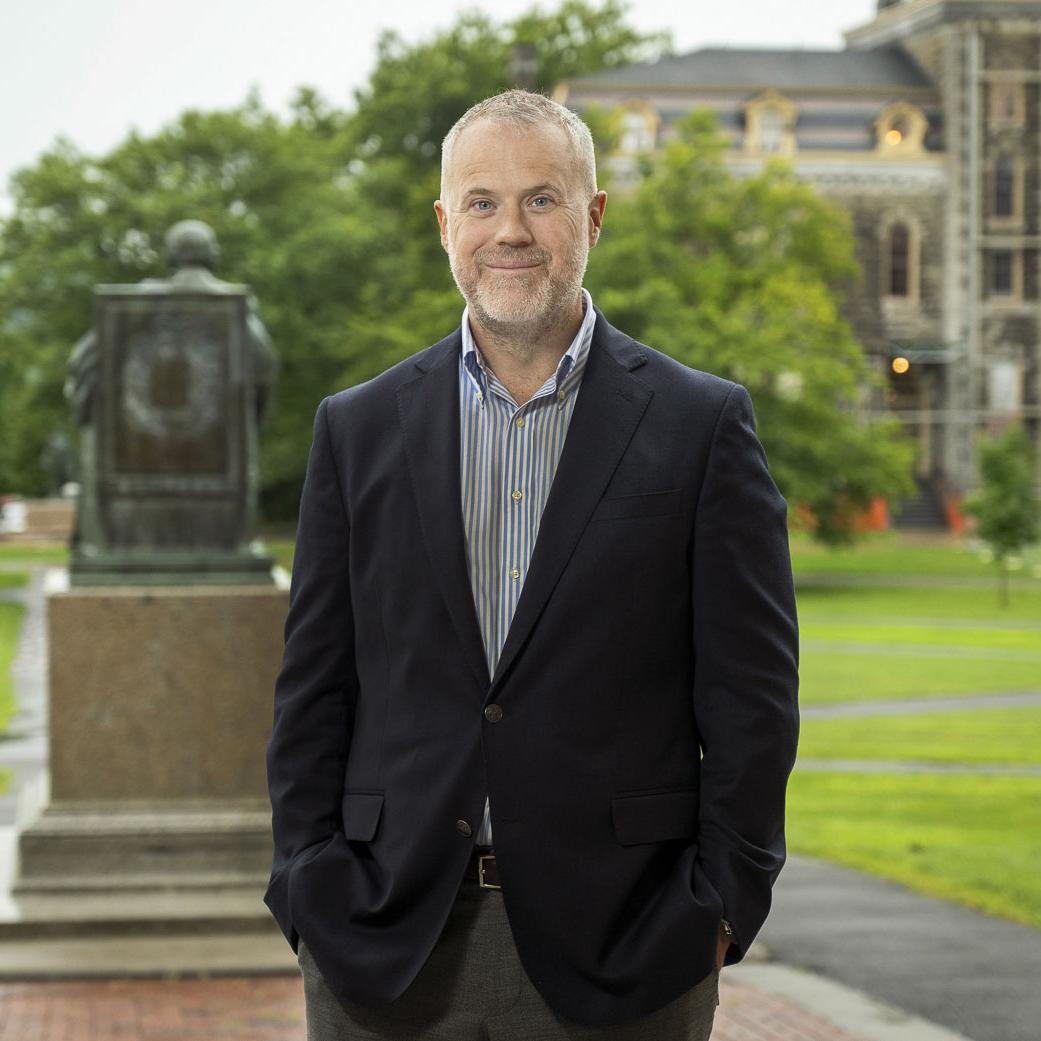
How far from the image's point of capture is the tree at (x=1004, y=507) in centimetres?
3884

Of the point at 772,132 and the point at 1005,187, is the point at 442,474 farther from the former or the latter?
the point at 1005,187

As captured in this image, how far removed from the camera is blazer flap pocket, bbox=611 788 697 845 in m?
2.74

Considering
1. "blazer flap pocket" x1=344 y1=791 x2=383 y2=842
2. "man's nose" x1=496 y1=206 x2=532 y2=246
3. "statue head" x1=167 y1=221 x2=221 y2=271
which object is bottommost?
"blazer flap pocket" x1=344 y1=791 x2=383 y2=842

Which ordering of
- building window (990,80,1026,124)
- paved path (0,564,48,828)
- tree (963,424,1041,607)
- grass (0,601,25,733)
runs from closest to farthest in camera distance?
paved path (0,564,48,828) → grass (0,601,25,733) → tree (963,424,1041,607) → building window (990,80,1026,124)

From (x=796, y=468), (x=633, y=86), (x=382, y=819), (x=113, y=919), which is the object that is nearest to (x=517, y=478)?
(x=382, y=819)

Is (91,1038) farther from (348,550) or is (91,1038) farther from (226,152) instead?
(226,152)

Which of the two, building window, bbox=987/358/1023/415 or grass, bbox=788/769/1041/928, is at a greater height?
building window, bbox=987/358/1023/415

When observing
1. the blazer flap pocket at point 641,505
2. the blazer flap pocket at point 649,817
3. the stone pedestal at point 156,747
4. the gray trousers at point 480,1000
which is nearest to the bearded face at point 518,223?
the blazer flap pocket at point 641,505

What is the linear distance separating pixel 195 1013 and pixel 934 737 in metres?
10.2

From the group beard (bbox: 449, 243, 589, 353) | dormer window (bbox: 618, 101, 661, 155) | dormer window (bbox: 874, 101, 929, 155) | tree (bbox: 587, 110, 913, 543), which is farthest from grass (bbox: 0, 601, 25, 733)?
dormer window (bbox: 874, 101, 929, 155)

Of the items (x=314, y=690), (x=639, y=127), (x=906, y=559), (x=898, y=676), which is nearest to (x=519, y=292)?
(x=314, y=690)

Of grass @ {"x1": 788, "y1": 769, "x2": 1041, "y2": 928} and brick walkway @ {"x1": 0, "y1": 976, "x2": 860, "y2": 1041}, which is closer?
brick walkway @ {"x1": 0, "y1": 976, "x2": 860, "y2": 1041}

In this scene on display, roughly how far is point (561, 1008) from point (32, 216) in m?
41.7

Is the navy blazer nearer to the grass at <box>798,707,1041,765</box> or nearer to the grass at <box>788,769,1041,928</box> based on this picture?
→ the grass at <box>788,769,1041,928</box>
